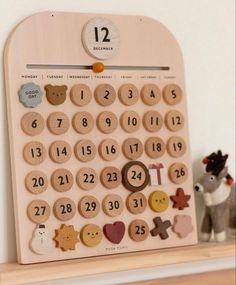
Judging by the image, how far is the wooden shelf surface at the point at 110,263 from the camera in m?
0.94

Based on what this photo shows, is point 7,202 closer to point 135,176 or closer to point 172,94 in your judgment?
point 135,176

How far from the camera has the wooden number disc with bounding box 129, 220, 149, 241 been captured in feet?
3.49

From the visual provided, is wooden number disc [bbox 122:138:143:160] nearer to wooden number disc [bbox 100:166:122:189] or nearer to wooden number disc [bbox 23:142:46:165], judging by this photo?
wooden number disc [bbox 100:166:122:189]

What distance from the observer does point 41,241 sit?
1.00 metres

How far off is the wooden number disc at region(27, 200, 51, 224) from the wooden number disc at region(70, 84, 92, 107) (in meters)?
0.16

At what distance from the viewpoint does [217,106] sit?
118cm

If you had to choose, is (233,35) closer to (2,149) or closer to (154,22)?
(154,22)

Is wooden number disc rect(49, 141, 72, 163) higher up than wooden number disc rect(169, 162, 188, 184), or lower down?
higher up

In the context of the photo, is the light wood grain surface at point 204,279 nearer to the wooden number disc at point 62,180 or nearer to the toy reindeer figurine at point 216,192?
the toy reindeer figurine at point 216,192

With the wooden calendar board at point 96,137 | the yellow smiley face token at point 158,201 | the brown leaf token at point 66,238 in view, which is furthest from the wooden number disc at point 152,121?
the brown leaf token at point 66,238

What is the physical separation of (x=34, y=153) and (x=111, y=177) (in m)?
0.13

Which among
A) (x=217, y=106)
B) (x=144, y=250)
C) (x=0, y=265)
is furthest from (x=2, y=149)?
(x=217, y=106)

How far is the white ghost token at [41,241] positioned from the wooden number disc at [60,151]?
0.10 metres

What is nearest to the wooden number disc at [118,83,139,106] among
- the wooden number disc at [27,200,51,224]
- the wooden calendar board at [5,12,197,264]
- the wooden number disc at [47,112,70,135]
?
the wooden calendar board at [5,12,197,264]
